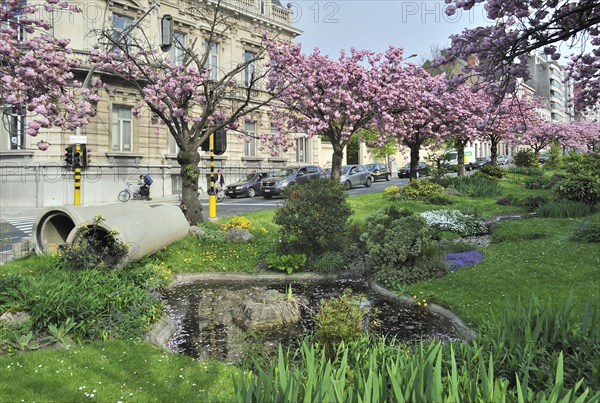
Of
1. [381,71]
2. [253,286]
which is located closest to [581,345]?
[253,286]

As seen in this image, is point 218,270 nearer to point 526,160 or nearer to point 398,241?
point 398,241

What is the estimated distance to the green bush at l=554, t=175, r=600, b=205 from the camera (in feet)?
53.6

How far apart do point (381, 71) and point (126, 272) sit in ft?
58.5

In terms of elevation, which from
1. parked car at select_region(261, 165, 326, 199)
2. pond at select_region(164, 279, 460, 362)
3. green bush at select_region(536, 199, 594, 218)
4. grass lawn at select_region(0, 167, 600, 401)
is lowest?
pond at select_region(164, 279, 460, 362)

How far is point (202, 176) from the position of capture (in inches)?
1304

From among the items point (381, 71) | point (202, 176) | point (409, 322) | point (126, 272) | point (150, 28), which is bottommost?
point (409, 322)

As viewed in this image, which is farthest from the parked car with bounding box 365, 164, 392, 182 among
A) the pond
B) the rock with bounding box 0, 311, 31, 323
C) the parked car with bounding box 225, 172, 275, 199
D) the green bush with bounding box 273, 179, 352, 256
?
the rock with bounding box 0, 311, 31, 323

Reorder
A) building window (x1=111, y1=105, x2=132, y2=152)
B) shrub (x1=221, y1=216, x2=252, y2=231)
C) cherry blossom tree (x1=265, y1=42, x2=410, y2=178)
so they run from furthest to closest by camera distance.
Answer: building window (x1=111, y1=105, x2=132, y2=152) < cherry blossom tree (x1=265, y1=42, x2=410, y2=178) < shrub (x1=221, y1=216, x2=252, y2=231)

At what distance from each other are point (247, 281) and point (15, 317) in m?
4.74

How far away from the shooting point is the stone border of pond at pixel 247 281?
6240mm

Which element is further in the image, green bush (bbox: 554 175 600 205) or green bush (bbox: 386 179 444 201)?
green bush (bbox: 386 179 444 201)

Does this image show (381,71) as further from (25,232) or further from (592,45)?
(25,232)

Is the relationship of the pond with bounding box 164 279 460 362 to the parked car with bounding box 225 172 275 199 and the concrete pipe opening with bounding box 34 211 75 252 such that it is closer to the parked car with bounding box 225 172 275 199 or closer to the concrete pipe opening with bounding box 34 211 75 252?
the concrete pipe opening with bounding box 34 211 75 252

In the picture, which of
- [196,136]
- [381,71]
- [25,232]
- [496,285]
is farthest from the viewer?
[381,71]
